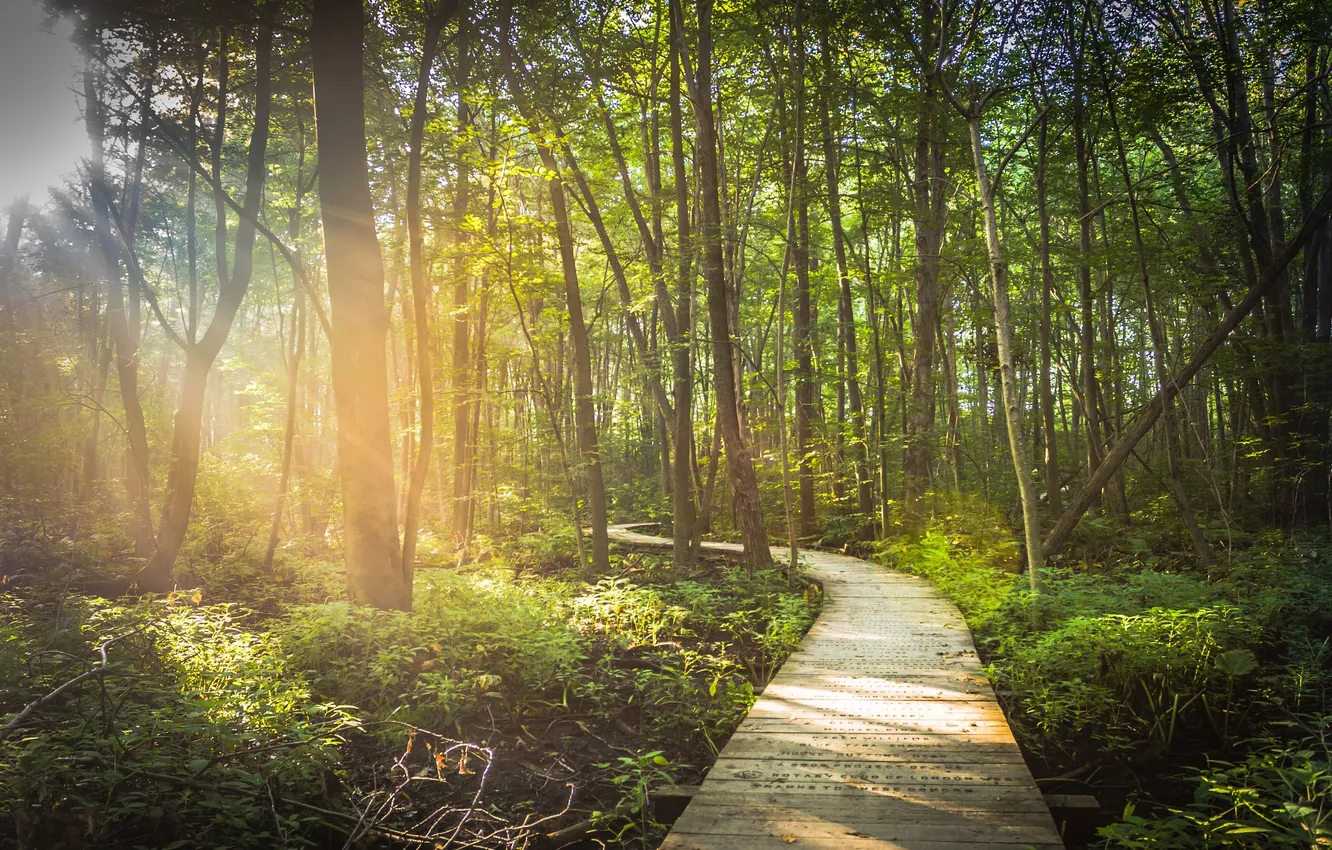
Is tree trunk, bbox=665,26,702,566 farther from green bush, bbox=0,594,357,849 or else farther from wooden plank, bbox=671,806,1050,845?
wooden plank, bbox=671,806,1050,845

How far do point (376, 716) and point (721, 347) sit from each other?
21.8 ft

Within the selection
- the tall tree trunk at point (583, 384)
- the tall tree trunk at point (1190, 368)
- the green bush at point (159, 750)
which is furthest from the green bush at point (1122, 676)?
the tall tree trunk at point (583, 384)

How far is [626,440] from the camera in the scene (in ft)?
99.9

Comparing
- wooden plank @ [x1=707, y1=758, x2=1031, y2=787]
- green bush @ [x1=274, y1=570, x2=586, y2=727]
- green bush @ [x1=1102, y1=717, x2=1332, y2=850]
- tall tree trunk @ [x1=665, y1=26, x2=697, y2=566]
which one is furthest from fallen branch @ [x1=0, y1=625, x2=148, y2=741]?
tall tree trunk @ [x1=665, y1=26, x2=697, y2=566]

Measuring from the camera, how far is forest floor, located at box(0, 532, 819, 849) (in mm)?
3096

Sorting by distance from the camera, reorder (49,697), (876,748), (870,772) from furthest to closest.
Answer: (876,748) < (870,772) < (49,697)

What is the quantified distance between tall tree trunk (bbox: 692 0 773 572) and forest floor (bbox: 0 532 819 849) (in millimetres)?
1557

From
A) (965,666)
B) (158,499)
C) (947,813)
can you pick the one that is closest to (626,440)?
(158,499)

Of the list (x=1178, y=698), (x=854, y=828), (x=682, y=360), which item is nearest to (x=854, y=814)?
(x=854, y=828)

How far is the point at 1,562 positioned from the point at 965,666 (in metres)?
14.1

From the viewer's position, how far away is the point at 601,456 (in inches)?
508

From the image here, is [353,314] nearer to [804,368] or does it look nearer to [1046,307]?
[804,368]

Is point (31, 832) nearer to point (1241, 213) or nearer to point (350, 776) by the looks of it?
point (350, 776)

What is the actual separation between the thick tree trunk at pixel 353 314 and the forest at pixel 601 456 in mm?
38
